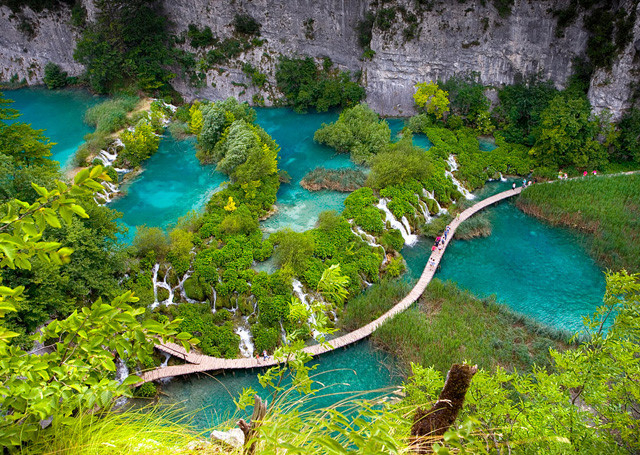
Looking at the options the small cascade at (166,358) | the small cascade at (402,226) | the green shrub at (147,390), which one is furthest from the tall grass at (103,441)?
the small cascade at (402,226)

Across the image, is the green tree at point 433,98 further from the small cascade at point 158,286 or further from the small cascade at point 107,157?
the small cascade at point 158,286

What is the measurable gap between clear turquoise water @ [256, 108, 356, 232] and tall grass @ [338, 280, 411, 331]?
18.6 ft

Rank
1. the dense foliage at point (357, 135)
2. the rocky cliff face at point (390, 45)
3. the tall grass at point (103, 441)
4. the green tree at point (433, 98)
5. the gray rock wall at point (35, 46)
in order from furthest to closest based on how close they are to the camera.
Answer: the gray rock wall at point (35, 46) → the green tree at point (433, 98) → the rocky cliff face at point (390, 45) → the dense foliage at point (357, 135) → the tall grass at point (103, 441)

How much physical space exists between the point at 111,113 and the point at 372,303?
84.4 feet

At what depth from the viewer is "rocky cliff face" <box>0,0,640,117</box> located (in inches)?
1160

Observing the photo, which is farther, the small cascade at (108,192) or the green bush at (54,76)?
the green bush at (54,76)

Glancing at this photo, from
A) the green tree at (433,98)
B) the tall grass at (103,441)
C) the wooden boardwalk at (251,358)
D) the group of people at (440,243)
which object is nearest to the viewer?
the tall grass at (103,441)

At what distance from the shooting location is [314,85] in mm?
35969

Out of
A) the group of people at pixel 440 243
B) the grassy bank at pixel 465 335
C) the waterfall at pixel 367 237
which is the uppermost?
the waterfall at pixel 367 237

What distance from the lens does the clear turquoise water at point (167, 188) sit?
24.5m

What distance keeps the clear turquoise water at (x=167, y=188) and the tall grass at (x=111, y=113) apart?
3687mm

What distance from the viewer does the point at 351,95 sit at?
34.9 meters

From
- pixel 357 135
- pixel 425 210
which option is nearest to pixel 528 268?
pixel 425 210

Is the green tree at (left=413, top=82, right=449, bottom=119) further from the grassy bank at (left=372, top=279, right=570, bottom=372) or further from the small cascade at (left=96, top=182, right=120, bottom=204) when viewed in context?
the small cascade at (left=96, top=182, right=120, bottom=204)
